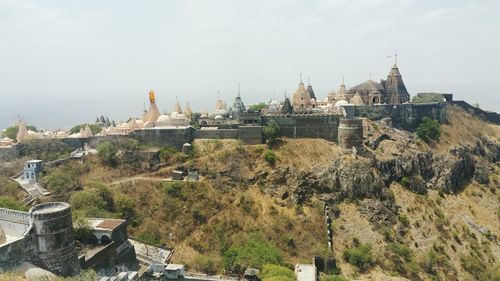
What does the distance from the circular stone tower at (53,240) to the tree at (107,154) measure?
17.1 m

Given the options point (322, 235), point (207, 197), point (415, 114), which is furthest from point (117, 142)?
point (415, 114)

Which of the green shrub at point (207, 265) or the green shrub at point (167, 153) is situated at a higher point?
the green shrub at point (167, 153)

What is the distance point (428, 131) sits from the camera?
4909 cm

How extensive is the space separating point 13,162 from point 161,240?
55.6 ft

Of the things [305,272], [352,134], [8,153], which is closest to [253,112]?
[352,134]

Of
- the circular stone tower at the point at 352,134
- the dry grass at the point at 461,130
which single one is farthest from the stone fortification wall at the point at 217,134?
the dry grass at the point at 461,130

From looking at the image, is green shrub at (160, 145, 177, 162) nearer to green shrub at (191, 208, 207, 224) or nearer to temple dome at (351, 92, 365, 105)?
green shrub at (191, 208, 207, 224)

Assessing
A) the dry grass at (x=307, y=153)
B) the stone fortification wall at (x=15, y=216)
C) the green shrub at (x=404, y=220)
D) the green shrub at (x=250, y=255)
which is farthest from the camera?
the dry grass at (x=307, y=153)

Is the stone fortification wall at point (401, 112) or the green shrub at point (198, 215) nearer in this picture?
the green shrub at point (198, 215)

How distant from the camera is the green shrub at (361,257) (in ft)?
105

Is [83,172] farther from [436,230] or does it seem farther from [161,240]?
[436,230]

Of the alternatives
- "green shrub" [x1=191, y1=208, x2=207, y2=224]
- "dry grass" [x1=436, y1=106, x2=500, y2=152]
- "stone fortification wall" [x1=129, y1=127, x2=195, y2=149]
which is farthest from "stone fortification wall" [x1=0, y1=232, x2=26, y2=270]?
"dry grass" [x1=436, y1=106, x2=500, y2=152]

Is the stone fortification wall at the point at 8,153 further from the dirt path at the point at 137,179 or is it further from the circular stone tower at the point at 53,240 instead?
the circular stone tower at the point at 53,240

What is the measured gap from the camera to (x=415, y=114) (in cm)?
5162
